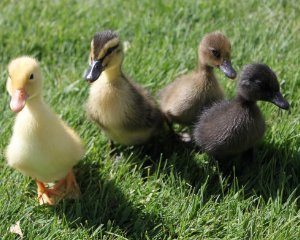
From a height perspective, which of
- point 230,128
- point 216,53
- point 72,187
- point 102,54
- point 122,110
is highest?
point 102,54

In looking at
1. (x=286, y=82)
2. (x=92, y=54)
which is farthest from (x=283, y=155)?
(x=92, y=54)

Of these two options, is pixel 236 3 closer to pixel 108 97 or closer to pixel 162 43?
pixel 162 43

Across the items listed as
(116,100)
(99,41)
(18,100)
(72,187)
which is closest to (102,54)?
(99,41)

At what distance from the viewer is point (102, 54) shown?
11.0 feet

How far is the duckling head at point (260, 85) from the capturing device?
326 centimetres

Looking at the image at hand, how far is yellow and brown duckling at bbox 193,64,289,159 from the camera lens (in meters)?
3.28

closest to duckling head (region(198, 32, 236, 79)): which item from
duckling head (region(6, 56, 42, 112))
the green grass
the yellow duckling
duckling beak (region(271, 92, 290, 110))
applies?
duckling beak (region(271, 92, 290, 110))

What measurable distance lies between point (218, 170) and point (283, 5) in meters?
2.05

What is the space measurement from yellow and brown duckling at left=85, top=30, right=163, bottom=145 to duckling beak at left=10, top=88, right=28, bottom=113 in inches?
18.4

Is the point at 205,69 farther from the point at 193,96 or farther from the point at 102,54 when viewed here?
the point at 102,54

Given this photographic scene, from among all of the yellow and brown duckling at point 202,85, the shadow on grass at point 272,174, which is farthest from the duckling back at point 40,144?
the shadow on grass at point 272,174

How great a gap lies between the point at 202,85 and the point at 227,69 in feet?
0.66

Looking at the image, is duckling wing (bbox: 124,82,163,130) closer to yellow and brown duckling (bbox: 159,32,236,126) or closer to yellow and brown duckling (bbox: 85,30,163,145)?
yellow and brown duckling (bbox: 85,30,163,145)

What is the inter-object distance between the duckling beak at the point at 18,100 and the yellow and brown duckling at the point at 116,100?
47 cm
